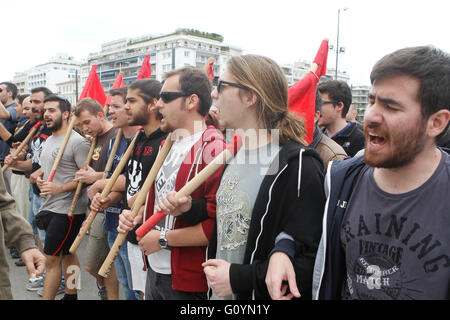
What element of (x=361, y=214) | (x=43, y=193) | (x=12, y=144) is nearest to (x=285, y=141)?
(x=361, y=214)

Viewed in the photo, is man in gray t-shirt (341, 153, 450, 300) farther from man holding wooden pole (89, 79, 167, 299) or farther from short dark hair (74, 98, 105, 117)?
short dark hair (74, 98, 105, 117)

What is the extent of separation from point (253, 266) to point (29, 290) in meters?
4.13

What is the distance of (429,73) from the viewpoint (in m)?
1.30

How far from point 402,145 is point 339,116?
10.4 ft

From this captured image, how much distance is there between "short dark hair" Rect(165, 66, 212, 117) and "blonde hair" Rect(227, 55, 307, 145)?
0.80 m

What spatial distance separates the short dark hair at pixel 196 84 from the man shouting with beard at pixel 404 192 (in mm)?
1550

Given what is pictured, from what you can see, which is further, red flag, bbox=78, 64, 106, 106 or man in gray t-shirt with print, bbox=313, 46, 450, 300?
red flag, bbox=78, 64, 106, 106

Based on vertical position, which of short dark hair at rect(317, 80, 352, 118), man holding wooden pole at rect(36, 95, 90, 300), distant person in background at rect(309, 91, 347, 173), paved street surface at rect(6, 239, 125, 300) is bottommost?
paved street surface at rect(6, 239, 125, 300)

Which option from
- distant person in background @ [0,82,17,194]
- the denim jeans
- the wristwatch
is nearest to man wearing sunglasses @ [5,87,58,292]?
distant person in background @ [0,82,17,194]

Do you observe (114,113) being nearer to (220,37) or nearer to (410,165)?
(410,165)

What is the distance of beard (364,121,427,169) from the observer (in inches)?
52.2

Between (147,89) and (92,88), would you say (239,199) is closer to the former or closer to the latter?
(147,89)

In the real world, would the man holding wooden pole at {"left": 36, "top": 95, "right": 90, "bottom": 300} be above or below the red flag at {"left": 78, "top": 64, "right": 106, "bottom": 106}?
below

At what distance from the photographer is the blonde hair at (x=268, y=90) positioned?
195 cm
